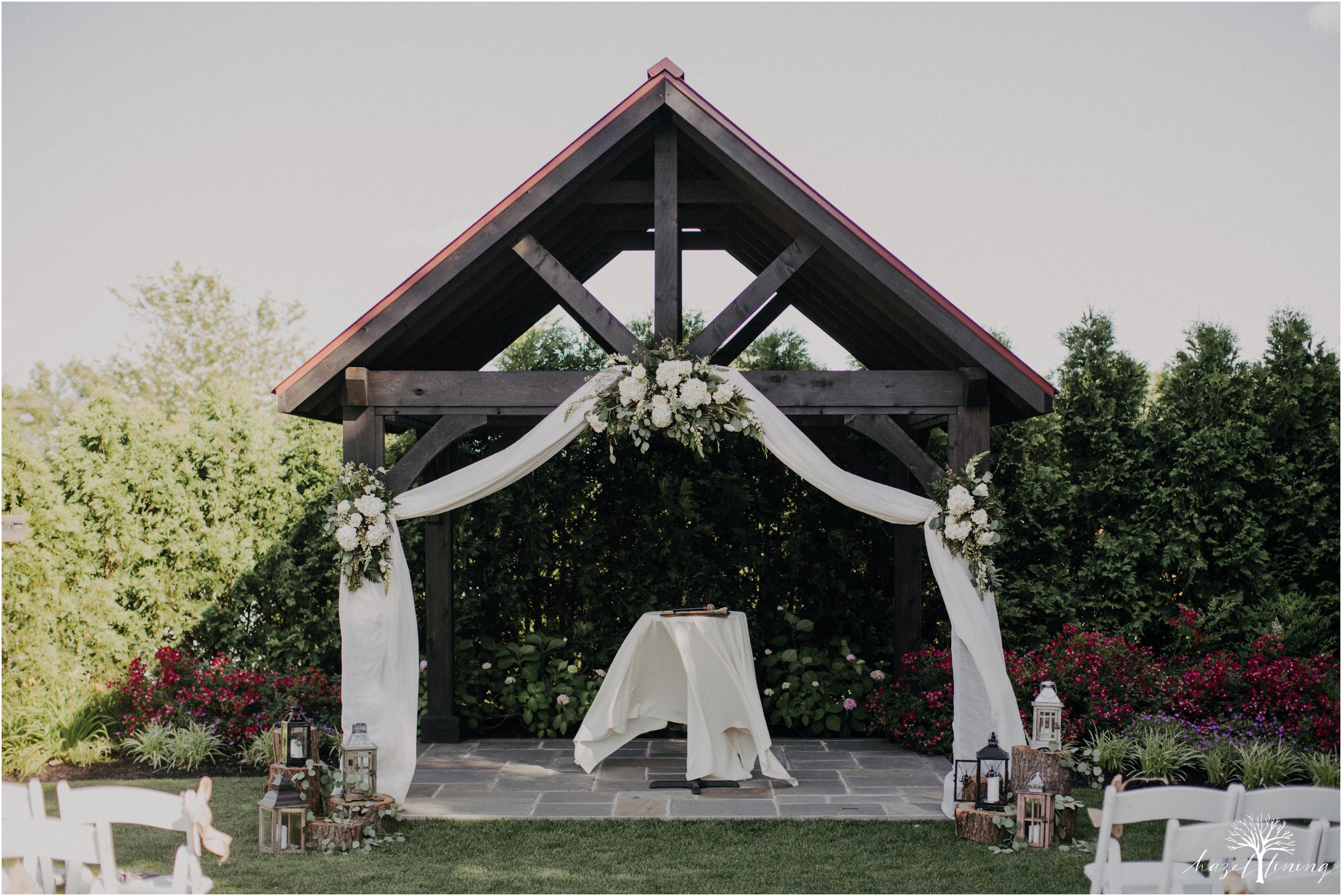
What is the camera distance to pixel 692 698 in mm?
5609

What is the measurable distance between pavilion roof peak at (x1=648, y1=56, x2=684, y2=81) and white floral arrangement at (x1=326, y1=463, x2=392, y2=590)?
2.81 meters

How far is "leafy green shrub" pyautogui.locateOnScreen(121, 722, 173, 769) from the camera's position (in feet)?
20.4

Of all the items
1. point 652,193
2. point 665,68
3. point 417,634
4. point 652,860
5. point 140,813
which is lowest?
point 652,860

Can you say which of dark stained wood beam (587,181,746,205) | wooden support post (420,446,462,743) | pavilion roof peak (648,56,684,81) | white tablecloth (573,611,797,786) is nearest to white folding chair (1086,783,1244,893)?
white tablecloth (573,611,797,786)

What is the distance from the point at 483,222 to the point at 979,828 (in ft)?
13.6

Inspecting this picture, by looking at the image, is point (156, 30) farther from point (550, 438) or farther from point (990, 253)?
point (990, 253)

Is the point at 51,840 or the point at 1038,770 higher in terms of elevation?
the point at 51,840

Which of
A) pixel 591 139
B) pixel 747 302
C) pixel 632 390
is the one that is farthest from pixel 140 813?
pixel 591 139

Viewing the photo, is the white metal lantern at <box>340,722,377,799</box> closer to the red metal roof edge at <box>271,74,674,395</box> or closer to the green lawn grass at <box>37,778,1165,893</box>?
the green lawn grass at <box>37,778,1165,893</box>

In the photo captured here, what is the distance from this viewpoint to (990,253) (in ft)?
54.2

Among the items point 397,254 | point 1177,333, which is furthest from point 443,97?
point 397,254

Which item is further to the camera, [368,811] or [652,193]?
[652,193]

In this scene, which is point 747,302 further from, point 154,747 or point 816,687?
point 154,747

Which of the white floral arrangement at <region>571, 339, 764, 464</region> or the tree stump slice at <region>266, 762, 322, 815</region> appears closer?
the tree stump slice at <region>266, 762, 322, 815</region>
